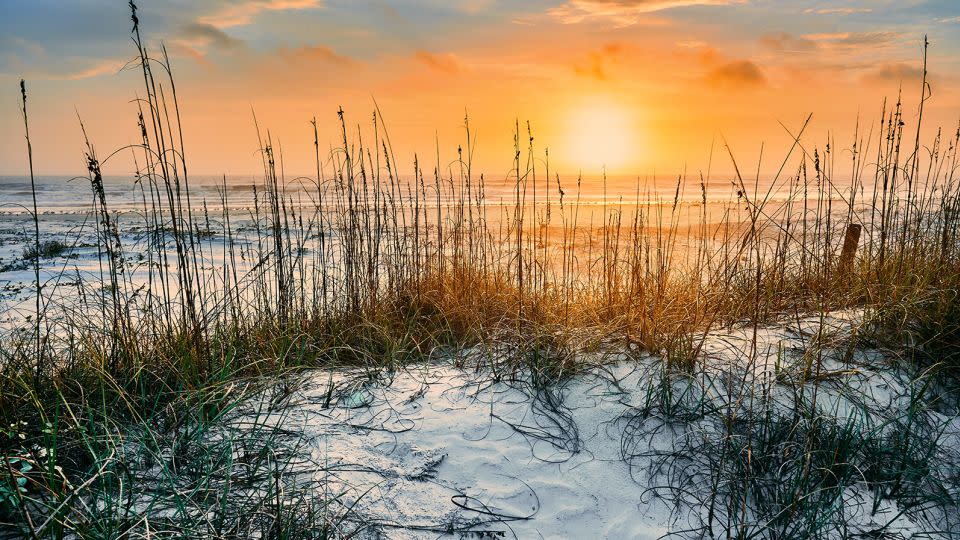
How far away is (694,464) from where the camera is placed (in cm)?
238

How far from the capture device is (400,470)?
7.57 feet

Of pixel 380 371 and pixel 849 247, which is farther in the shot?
pixel 849 247

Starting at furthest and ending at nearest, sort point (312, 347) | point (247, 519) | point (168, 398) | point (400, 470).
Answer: point (312, 347), point (168, 398), point (400, 470), point (247, 519)

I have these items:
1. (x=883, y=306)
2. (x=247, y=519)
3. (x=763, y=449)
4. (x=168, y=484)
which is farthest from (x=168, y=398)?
(x=883, y=306)

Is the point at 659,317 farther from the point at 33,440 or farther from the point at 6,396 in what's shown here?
the point at 6,396

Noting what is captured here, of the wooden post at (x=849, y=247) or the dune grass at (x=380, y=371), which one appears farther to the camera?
the wooden post at (x=849, y=247)

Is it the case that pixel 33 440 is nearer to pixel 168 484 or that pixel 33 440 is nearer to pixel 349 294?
pixel 168 484

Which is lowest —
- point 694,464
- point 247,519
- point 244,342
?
point 694,464

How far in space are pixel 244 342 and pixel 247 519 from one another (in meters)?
1.71

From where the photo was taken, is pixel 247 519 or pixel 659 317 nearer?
pixel 247 519

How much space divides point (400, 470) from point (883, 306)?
301 centimetres

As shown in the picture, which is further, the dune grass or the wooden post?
the wooden post

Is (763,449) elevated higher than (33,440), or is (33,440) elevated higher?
(33,440)

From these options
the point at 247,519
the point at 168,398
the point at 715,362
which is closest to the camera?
the point at 247,519
